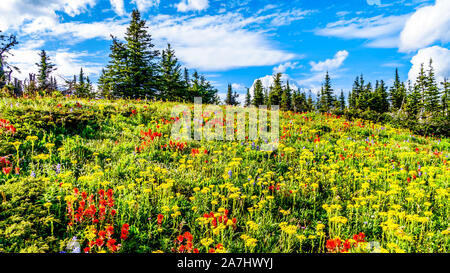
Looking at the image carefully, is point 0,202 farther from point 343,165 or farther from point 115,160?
point 343,165

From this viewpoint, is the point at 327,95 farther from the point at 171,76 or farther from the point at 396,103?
the point at 171,76

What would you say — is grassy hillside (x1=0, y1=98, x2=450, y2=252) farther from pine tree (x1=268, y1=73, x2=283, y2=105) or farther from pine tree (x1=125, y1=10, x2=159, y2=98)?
pine tree (x1=268, y1=73, x2=283, y2=105)

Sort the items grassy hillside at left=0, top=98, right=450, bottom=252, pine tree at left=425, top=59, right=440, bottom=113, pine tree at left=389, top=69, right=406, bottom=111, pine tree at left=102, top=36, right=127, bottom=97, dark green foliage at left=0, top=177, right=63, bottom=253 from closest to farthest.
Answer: dark green foliage at left=0, top=177, right=63, bottom=253, grassy hillside at left=0, top=98, right=450, bottom=252, pine tree at left=102, top=36, right=127, bottom=97, pine tree at left=425, top=59, right=440, bottom=113, pine tree at left=389, top=69, right=406, bottom=111

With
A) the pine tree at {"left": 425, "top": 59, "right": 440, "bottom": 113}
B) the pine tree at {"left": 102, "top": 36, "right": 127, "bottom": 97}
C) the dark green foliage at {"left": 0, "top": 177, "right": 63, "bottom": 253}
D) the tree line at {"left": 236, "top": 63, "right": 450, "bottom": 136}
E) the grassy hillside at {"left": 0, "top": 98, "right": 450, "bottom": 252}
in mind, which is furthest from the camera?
the pine tree at {"left": 425, "top": 59, "right": 440, "bottom": 113}

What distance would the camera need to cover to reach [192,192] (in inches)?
181

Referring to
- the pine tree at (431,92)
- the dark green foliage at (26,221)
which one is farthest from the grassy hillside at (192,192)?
the pine tree at (431,92)

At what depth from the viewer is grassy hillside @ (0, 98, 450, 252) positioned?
3.09 m

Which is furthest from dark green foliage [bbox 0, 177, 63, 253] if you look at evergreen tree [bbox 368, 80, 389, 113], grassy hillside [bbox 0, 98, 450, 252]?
→ evergreen tree [bbox 368, 80, 389, 113]

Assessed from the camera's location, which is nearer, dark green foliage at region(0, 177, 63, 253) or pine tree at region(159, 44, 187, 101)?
dark green foliage at region(0, 177, 63, 253)

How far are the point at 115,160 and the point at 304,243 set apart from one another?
14.6ft

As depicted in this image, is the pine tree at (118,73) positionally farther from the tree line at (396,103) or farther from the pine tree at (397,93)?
the pine tree at (397,93)

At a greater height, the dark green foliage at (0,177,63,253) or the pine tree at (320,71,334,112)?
the pine tree at (320,71,334,112)

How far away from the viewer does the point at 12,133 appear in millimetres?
5492
